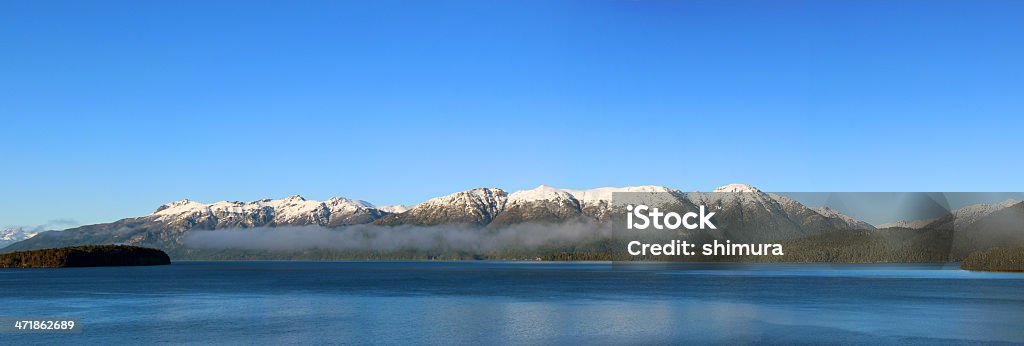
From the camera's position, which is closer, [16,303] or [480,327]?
[480,327]

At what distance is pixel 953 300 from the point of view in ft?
383

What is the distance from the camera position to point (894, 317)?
86375mm

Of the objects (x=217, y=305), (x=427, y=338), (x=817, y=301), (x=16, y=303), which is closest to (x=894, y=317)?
(x=817, y=301)

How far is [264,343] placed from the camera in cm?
6247

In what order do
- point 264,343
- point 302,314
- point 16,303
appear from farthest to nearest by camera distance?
point 16,303
point 302,314
point 264,343

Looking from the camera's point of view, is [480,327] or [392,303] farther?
[392,303]

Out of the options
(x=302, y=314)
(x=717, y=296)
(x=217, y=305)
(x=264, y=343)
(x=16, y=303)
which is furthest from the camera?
(x=717, y=296)

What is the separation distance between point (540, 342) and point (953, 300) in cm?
7936

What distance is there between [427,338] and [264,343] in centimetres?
1233

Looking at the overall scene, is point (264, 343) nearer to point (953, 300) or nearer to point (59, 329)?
point (59, 329)

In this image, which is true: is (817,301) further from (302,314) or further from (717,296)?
(302,314)

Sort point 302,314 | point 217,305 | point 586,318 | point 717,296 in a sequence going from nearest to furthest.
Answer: point 586,318, point 302,314, point 217,305, point 717,296

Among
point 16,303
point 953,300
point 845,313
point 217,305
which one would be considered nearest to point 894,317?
point 845,313

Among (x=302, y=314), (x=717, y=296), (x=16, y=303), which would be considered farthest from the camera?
(x=717, y=296)
